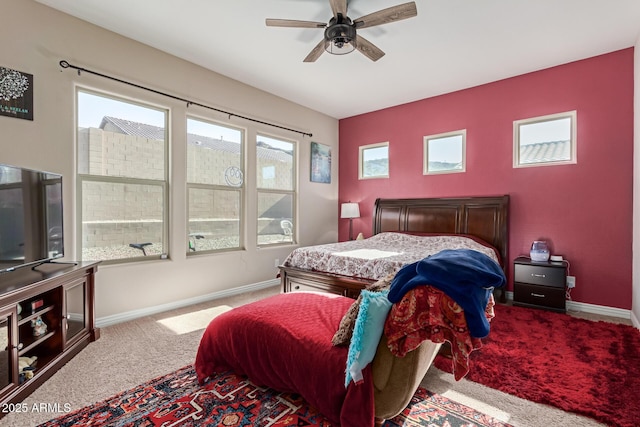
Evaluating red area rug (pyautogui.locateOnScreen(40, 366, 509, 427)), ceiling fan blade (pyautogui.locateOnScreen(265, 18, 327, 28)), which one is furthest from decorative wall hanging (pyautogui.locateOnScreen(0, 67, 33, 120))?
red area rug (pyautogui.locateOnScreen(40, 366, 509, 427))

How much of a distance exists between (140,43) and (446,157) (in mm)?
4186

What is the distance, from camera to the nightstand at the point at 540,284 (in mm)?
3391

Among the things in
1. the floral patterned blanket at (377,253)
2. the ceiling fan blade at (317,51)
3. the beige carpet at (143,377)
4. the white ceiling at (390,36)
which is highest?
the white ceiling at (390,36)

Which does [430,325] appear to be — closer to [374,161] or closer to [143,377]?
[143,377]

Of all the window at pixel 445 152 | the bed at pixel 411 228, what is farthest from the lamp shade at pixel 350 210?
the window at pixel 445 152

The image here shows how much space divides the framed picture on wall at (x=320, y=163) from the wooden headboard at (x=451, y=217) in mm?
1084

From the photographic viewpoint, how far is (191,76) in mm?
3711

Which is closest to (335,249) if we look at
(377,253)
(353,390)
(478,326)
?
(377,253)

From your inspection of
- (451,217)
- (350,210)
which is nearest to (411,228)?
(451,217)

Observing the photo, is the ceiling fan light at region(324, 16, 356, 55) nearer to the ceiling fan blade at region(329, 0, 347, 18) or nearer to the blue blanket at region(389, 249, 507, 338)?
the ceiling fan blade at region(329, 0, 347, 18)

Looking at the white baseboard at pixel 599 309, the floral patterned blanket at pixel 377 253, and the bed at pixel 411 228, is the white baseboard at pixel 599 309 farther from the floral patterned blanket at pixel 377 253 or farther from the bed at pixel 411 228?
the floral patterned blanket at pixel 377 253

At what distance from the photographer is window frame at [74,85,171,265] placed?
9.56 feet

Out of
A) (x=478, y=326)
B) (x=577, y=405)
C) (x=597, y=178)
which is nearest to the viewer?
(x=478, y=326)

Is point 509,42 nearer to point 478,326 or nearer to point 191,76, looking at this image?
point 478,326
